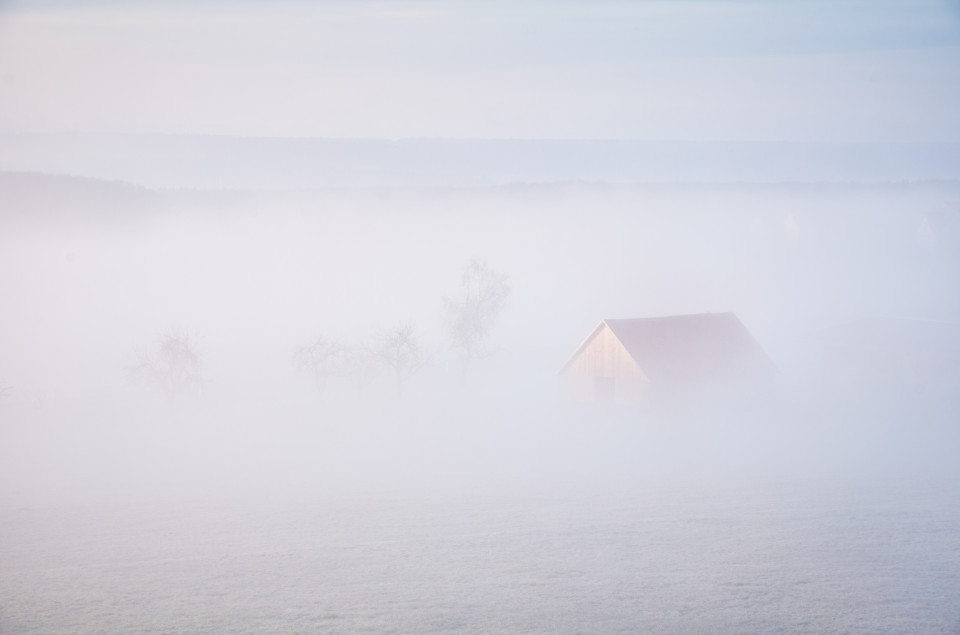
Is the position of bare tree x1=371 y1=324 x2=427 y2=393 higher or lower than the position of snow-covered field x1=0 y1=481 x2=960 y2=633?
higher

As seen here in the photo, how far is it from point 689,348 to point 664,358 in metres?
2.08

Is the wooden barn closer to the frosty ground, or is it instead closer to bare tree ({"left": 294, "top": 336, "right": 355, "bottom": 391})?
the frosty ground

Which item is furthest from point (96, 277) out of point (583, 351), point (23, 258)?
point (583, 351)

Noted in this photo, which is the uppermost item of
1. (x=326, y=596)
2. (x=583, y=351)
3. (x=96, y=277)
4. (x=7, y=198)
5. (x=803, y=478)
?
(x=7, y=198)

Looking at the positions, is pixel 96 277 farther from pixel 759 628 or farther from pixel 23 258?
pixel 759 628

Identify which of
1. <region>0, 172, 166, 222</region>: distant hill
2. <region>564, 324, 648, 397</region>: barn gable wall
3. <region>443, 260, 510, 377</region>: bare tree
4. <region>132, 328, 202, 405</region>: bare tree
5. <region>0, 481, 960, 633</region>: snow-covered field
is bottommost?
<region>0, 481, 960, 633</region>: snow-covered field

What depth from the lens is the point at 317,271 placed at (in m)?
110

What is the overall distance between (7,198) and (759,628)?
9625 centimetres

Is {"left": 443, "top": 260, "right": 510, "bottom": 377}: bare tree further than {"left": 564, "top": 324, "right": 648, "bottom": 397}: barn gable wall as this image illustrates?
Yes

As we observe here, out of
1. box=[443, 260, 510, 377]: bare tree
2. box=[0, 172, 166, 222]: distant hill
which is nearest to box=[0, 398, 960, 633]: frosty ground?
box=[443, 260, 510, 377]: bare tree

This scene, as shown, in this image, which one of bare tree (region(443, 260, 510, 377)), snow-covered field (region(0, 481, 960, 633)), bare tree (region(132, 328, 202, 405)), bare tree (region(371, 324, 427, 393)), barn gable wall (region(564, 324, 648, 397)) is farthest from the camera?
bare tree (region(443, 260, 510, 377))

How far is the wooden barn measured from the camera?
118 feet

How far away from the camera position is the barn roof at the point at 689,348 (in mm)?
36250

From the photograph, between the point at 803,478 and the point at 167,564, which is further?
the point at 803,478
